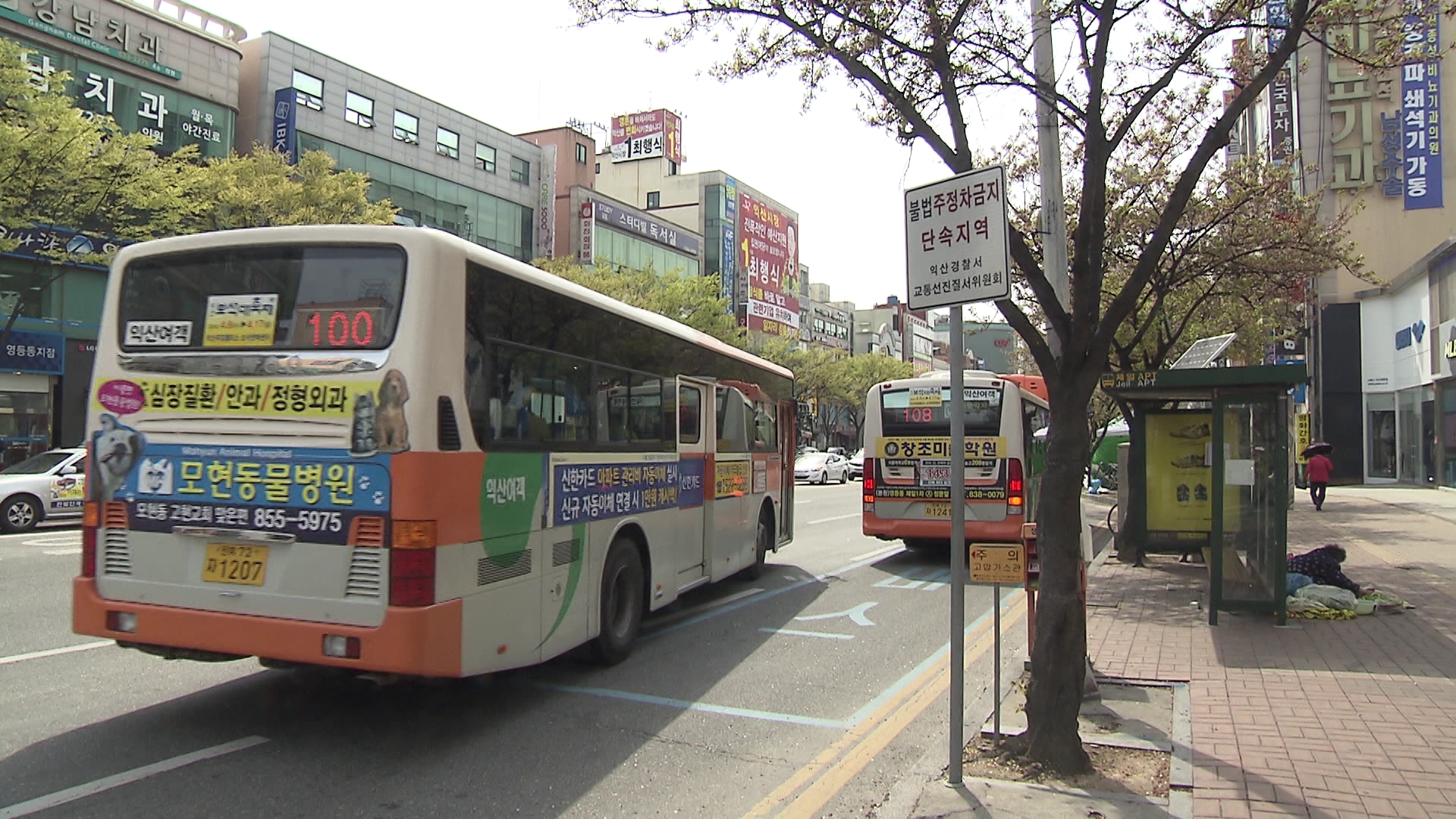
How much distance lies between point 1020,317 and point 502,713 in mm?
4038

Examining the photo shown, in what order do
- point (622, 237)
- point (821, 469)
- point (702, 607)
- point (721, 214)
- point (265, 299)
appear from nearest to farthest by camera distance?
point (265, 299) < point (702, 607) < point (821, 469) < point (622, 237) < point (721, 214)

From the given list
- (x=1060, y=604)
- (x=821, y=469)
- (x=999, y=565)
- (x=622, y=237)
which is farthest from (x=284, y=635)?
(x=622, y=237)

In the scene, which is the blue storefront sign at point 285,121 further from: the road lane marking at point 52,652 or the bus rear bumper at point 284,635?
the bus rear bumper at point 284,635

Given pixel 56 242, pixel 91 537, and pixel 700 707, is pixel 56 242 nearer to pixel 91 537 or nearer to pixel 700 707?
pixel 91 537

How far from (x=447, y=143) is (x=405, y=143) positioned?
2.36 m

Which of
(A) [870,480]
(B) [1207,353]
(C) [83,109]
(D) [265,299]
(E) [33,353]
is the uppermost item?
(C) [83,109]

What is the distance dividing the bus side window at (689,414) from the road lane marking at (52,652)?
15.3 ft

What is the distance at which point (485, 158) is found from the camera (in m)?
39.3

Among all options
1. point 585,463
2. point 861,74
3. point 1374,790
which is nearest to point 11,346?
point 585,463

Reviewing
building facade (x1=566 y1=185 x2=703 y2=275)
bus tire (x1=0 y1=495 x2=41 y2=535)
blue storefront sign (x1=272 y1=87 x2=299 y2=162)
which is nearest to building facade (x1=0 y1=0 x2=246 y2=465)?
blue storefront sign (x1=272 y1=87 x2=299 y2=162)

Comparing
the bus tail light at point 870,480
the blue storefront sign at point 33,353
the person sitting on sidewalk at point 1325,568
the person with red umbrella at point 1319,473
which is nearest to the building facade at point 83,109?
the blue storefront sign at point 33,353

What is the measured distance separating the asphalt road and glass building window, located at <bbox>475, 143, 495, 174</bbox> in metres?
32.7

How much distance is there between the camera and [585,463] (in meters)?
6.74

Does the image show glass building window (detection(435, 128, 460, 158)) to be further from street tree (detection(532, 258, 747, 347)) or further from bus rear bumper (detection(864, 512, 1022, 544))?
bus rear bumper (detection(864, 512, 1022, 544))
